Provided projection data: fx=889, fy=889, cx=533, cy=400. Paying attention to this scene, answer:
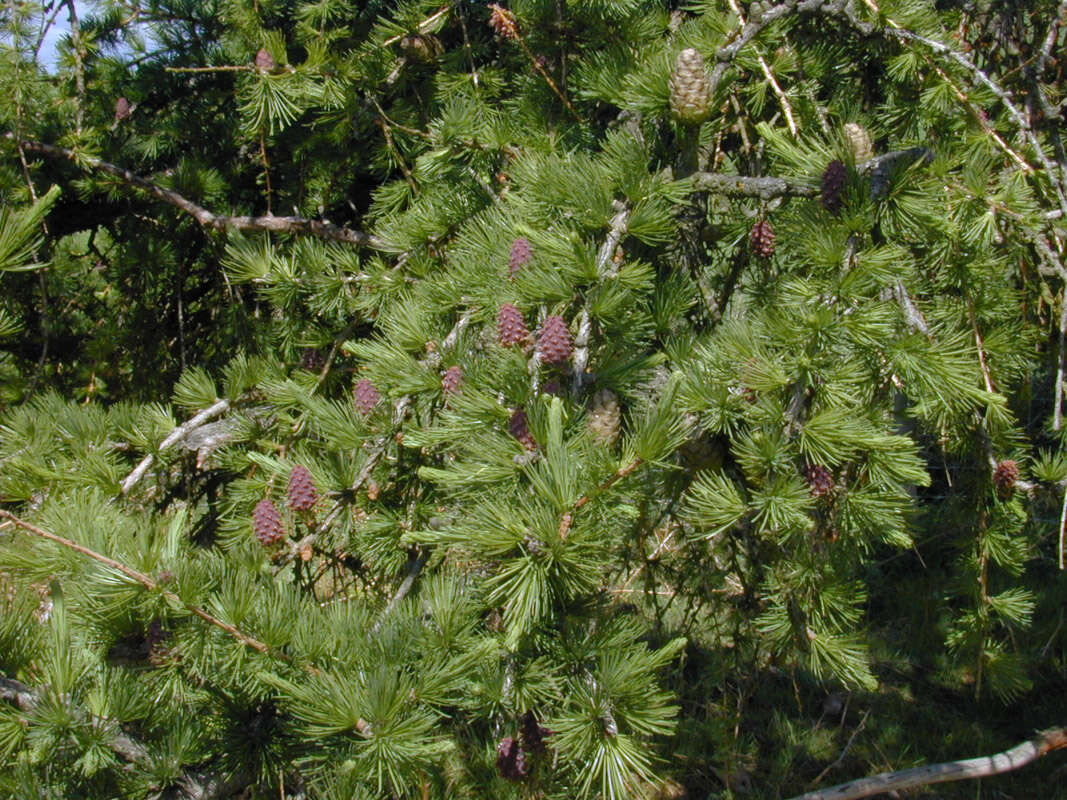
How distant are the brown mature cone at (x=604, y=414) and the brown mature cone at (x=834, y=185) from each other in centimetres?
38

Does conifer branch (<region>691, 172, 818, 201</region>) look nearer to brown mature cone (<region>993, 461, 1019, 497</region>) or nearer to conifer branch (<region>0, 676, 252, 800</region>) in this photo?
brown mature cone (<region>993, 461, 1019, 497</region>)

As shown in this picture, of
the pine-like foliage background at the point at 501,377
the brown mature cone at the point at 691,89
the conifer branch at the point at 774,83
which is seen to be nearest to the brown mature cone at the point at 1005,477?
the pine-like foliage background at the point at 501,377

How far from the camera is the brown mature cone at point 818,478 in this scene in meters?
1.18

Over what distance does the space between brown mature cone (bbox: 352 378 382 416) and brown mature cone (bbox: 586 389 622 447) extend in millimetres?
323

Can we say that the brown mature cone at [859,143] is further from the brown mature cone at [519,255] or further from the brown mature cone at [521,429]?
the brown mature cone at [521,429]

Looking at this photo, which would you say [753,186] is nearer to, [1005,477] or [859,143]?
[859,143]

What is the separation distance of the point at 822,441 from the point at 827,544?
29 cm

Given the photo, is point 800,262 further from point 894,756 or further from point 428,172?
point 894,756

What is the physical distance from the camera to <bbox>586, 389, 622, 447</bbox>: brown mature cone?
117cm

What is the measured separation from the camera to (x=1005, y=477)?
1464 mm

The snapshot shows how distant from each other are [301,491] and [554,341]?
0.42 meters

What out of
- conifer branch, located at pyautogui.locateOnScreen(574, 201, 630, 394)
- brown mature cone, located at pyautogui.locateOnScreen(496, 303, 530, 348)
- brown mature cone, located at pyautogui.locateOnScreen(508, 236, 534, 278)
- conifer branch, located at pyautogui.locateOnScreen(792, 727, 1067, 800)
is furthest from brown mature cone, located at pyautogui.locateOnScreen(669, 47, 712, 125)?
conifer branch, located at pyautogui.locateOnScreen(792, 727, 1067, 800)

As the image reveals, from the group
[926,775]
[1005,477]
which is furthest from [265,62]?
[926,775]

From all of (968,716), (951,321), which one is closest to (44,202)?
(951,321)
